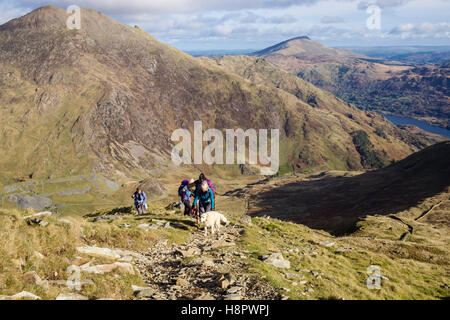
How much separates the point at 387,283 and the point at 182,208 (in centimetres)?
2011

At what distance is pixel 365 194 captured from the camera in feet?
461

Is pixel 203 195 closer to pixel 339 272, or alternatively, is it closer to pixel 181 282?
pixel 181 282

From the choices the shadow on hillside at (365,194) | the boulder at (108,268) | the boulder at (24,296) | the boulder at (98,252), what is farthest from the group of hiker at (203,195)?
the shadow on hillside at (365,194)

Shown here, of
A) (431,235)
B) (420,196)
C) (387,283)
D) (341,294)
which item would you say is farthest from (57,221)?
(420,196)

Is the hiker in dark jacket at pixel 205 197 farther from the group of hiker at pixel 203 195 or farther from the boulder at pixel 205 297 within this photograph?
the boulder at pixel 205 297

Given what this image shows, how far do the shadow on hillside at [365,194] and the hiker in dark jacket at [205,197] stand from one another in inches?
3178

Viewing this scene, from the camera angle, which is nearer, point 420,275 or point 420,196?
point 420,275

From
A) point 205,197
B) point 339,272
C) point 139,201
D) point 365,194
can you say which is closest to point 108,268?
point 205,197

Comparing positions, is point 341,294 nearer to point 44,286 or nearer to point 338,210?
point 44,286

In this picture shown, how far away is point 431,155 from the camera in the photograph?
148 meters

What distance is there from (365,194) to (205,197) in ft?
453

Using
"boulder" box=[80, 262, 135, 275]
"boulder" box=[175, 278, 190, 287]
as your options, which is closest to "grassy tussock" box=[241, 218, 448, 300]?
"boulder" box=[175, 278, 190, 287]

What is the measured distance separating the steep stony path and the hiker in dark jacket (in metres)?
2.88

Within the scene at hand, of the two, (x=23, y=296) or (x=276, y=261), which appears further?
(x=276, y=261)
